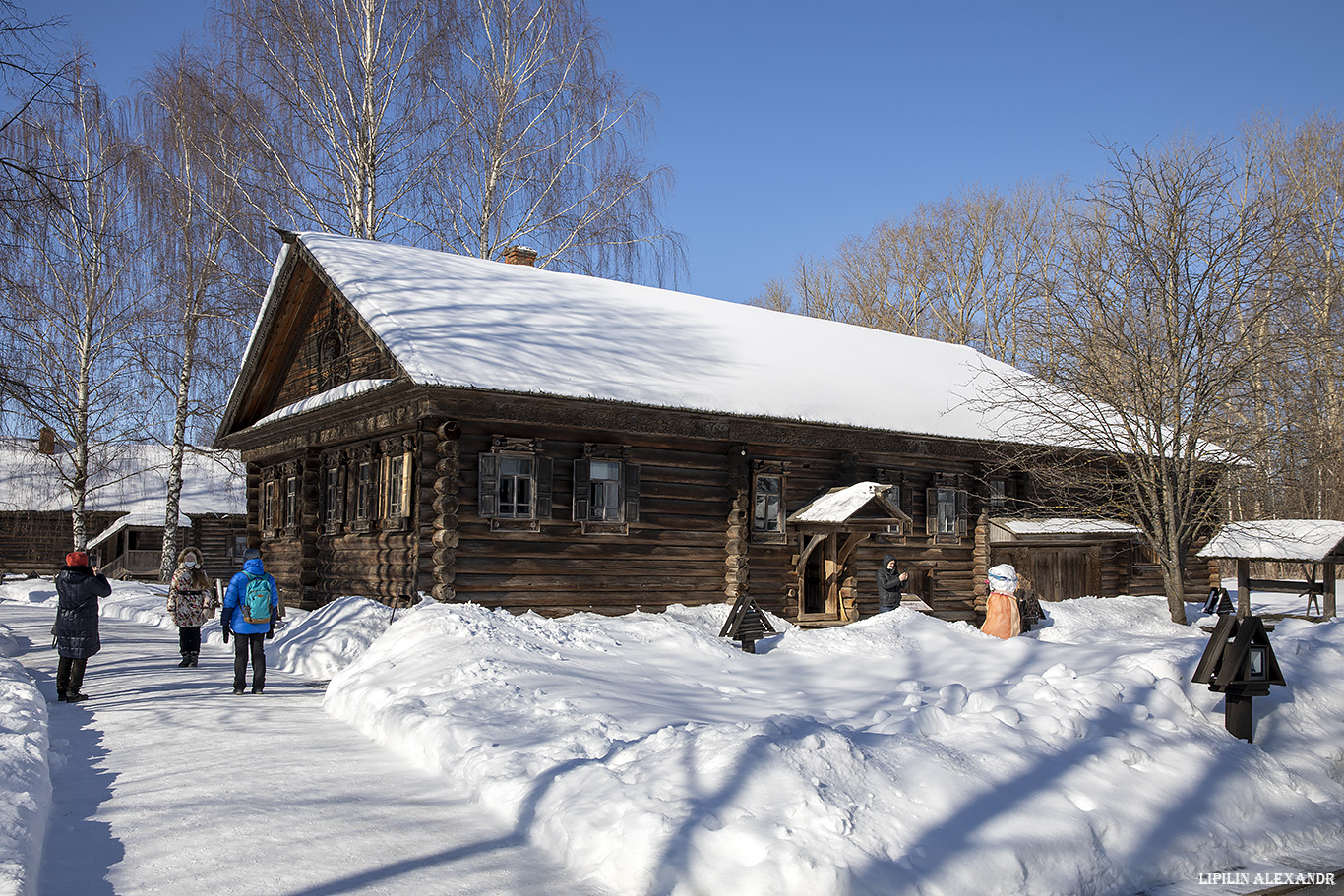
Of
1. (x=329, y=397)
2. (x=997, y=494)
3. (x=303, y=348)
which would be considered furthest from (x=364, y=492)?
(x=997, y=494)

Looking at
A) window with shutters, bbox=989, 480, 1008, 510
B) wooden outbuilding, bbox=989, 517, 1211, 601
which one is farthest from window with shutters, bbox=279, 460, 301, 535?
wooden outbuilding, bbox=989, 517, 1211, 601

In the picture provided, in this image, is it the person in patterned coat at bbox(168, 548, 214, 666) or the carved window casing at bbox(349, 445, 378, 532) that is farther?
the carved window casing at bbox(349, 445, 378, 532)

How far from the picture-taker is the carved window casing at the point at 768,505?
17.5 meters

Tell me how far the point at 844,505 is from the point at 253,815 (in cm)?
1239

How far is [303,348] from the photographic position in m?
18.9

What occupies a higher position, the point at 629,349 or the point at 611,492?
the point at 629,349

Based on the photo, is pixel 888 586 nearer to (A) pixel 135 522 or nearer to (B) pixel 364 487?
(B) pixel 364 487

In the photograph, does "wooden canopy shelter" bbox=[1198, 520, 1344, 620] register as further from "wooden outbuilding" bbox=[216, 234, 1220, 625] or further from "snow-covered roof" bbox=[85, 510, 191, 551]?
"snow-covered roof" bbox=[85, 510, 191, 551]

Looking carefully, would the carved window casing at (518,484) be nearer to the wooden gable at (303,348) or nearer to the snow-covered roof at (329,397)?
the snow-covered roof at (329,397)

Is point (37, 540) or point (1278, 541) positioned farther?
point (37, 540)

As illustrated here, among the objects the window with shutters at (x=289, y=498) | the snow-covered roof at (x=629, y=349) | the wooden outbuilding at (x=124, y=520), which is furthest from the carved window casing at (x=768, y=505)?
the wooden outbuilding at (x=124, y=520)

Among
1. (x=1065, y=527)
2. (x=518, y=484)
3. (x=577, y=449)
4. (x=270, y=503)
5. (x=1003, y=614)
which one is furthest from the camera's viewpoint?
(x=270, y=503)

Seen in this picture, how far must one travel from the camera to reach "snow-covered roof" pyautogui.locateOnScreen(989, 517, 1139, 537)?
66.1ft

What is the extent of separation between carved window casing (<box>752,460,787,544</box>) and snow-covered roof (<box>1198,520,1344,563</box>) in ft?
29.4
